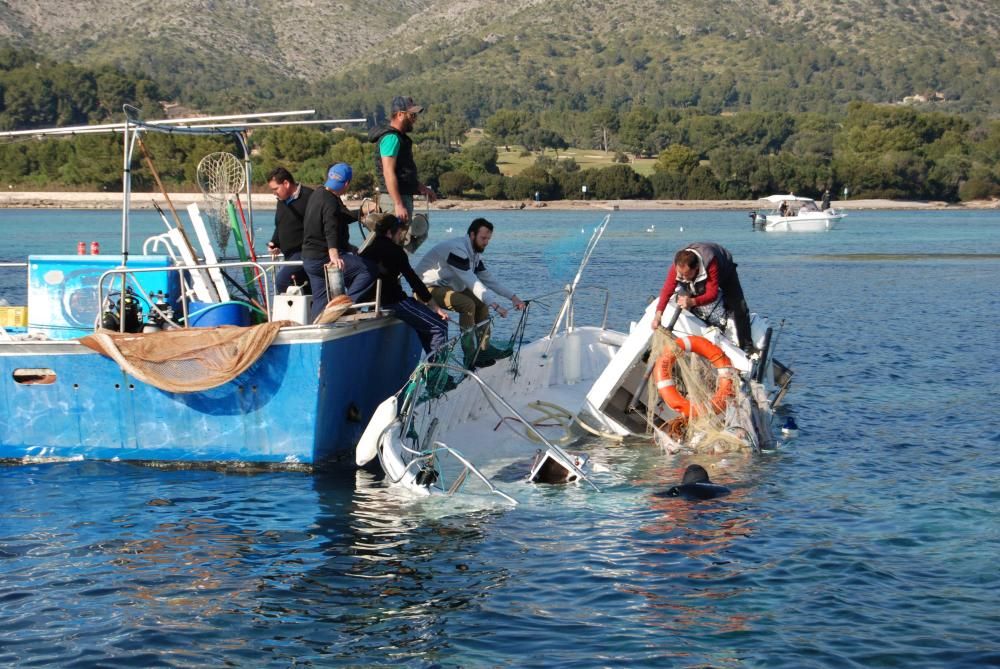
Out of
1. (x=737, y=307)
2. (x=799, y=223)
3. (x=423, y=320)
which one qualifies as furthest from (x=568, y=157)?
(x=423, y=320)

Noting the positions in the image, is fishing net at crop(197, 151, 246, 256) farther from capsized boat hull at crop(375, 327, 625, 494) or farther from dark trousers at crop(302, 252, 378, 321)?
capsized boat hull at crop(375, 327, 625, 494)

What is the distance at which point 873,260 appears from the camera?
51.7m

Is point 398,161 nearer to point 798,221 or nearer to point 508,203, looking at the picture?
point 798,221

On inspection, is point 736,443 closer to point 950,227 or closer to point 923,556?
point 923,556

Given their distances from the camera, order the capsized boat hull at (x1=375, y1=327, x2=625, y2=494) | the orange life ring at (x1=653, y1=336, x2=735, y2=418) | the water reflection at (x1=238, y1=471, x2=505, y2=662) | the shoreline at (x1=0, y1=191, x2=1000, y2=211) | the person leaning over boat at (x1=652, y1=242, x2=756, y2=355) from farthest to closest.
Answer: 1. the shoreline at (x1=0, y1=191, x2=1000, y2=211)
2. the person leaning over boat at (x1=652, y1=242, x2=756, y2=355)
3. the orange life ring at (x1=653, y1=336, x2=735, y2=418)
4. the capsized boat hull at (x1=375, y1=327, x2=625, y2=494)
5. the water reflection at (x1=238, y1=471, x2=505, y2=662)

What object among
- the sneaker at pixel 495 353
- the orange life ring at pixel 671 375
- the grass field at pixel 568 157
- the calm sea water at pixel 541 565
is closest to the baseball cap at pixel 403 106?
the sneaker at pixel 495 353

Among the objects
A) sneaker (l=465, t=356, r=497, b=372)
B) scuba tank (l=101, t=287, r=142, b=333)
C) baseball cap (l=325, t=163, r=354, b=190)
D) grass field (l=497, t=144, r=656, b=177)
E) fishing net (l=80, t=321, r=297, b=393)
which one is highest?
grass field (l=497, t=144, r=656, b=177)

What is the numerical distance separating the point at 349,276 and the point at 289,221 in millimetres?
1237

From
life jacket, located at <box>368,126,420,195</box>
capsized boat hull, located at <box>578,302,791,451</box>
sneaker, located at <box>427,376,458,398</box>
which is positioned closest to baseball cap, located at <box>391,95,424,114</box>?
life jacket, located at <box>368,126,420,195</box>

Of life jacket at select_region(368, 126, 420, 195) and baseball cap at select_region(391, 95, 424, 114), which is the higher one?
baseball cap at select_region(391, 95, 424, 114)

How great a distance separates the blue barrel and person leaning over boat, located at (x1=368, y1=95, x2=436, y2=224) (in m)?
1.79

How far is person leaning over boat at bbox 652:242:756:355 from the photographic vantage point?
14.0 m

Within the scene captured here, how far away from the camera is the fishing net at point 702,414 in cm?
1338

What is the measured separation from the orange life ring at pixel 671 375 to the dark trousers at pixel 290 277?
147 inches
